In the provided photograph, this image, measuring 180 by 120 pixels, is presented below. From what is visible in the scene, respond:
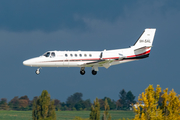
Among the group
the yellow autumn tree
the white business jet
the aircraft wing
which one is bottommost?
the yellow autumn tree

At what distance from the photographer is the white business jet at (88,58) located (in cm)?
5572

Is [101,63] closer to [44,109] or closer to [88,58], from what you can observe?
[88,58]

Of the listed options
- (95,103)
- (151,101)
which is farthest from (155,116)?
(95,103)

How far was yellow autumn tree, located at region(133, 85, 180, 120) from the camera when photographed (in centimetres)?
5158

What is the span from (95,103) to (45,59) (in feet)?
292

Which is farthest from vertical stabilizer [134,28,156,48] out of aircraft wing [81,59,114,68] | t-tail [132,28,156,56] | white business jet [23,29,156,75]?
aircraft wing [81,59,114,68]

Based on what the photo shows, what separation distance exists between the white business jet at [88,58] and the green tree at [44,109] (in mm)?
86939

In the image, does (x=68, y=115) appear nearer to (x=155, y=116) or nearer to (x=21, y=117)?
(x=21, y=117)

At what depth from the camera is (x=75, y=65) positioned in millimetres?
56688

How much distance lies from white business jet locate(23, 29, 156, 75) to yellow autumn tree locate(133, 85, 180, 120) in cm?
749

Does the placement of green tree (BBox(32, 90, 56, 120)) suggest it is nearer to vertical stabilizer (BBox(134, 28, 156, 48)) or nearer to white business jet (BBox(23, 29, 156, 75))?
vertical stabilizer (BBox(134, 28, 156, 48))

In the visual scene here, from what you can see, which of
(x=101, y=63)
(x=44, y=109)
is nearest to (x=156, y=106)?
(x=101, y=63)

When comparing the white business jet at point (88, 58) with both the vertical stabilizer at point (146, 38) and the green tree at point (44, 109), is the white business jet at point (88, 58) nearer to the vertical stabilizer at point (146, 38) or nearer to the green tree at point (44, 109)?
the vertical stabilizer at point (146, 38)

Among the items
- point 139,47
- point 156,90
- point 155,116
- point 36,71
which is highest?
point 139,47
